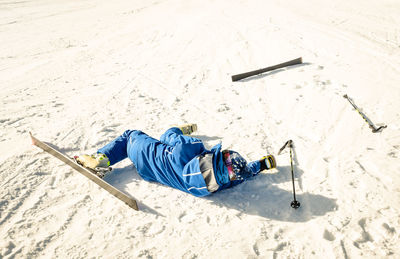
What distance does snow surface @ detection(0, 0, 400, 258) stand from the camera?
134 inches

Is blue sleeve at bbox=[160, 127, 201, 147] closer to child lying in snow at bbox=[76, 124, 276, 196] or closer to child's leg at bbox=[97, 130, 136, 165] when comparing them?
child lying in snow at bbox=[76, 124, 276, 196]

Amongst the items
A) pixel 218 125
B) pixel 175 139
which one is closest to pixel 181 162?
pixel 175 139

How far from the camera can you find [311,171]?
4.27 m

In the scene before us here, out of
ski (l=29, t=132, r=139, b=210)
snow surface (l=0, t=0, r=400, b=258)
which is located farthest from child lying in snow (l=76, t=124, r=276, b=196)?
snow surface (l=0, t=0, r=400, b=258)

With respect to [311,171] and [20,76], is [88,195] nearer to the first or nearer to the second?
[311,171]

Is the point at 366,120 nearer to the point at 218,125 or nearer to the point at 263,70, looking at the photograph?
the point at 218,125

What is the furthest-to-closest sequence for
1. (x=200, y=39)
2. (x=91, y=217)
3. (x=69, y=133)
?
(x=200, y=39)
(x=69, y=133)
(x=91, y=217)

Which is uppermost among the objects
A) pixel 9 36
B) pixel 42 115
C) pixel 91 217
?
pixel 9 36

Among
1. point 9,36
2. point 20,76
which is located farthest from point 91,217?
point 9,36

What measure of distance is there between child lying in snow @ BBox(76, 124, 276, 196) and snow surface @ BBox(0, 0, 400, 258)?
0.23m

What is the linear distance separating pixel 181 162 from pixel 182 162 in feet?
0.04

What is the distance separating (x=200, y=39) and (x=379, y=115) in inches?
252

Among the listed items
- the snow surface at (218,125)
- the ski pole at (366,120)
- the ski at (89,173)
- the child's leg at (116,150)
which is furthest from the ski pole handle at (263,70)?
the ski at (89,173)

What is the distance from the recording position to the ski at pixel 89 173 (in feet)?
12.7
